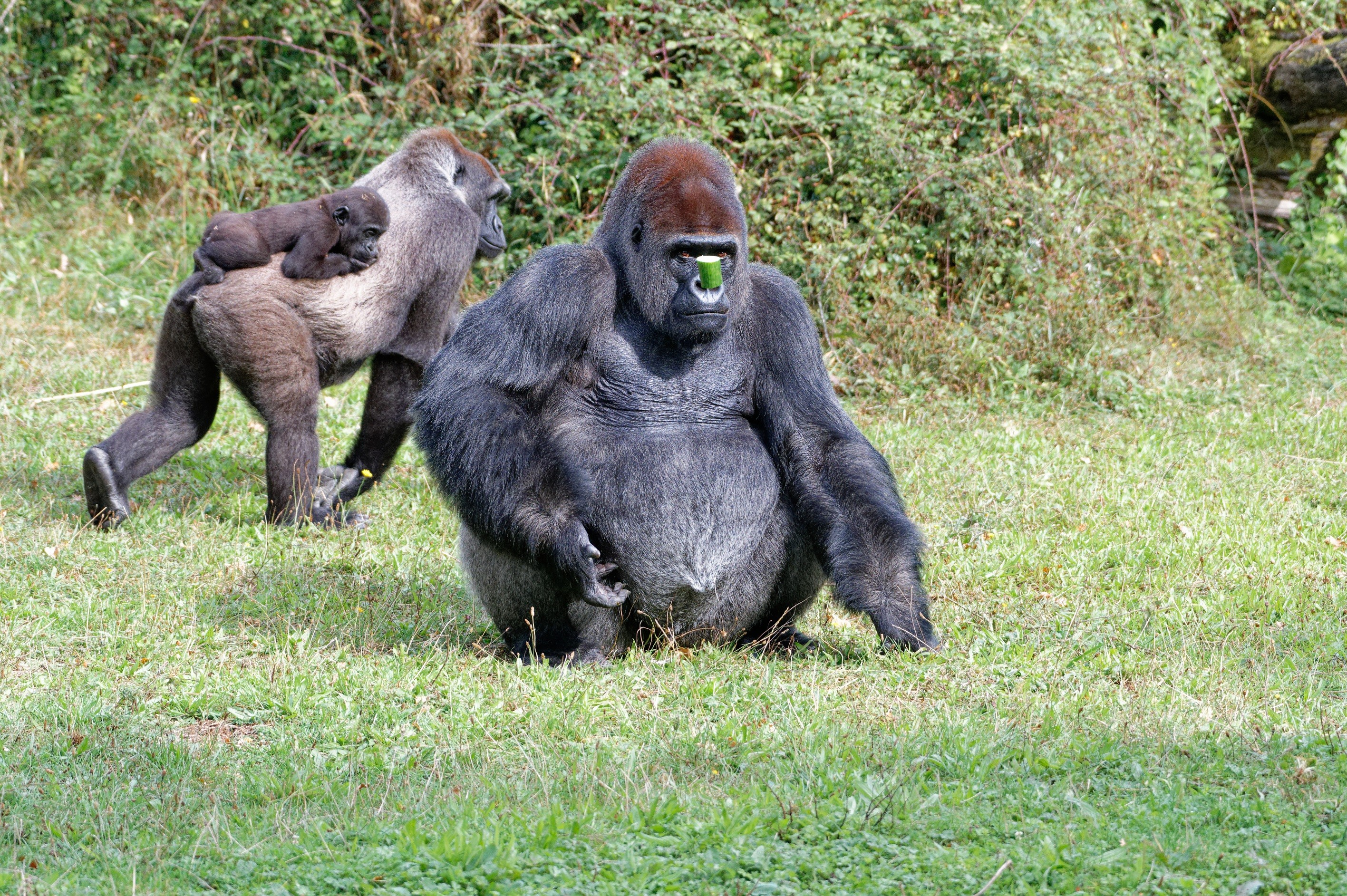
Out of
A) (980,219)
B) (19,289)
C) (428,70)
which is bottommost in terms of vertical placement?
(19,289)

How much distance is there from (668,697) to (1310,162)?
8571mm

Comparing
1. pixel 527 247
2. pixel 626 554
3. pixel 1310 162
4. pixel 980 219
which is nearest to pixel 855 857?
pixel 626 554

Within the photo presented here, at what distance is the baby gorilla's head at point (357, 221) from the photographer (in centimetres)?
604

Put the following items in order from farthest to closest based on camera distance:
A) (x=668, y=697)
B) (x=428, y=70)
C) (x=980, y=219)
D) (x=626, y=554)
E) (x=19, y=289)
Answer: (x=428, y=70) < (x=19, y=289) < (x=980, y=219) < (x=626, y=554) < (x=668, y=697)

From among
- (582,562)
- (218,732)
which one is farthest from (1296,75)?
(218,732)

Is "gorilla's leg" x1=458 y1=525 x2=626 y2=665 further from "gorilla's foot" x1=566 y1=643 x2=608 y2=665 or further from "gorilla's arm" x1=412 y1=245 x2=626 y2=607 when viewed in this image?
"gorilla's arm" x1=412 y1=245 x2=626 y2=607

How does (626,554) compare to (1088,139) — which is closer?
(626,554)

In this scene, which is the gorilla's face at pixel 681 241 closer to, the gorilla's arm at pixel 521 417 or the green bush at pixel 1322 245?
the gorilla's arm at pixel 521 417

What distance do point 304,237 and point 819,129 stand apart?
378cm

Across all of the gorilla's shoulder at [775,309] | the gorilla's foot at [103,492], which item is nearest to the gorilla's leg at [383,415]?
the gorilla's foot at [103,492]

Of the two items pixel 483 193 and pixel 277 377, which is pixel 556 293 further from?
pixel 483 193

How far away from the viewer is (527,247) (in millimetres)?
9367

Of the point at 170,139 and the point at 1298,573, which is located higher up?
the point at 170,139

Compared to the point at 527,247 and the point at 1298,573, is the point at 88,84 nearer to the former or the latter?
the point at 527,247
